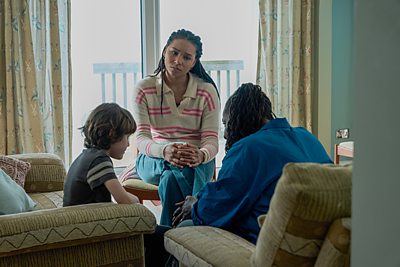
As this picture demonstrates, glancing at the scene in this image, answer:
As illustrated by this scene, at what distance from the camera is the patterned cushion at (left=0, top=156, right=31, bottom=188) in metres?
2.98

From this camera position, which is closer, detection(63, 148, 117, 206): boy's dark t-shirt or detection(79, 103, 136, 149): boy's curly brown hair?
detection(63, 148, 117, 206): boy's dark t-shirt

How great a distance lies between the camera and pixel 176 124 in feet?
11.2

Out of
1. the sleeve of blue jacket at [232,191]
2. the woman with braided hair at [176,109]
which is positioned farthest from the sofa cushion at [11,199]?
the sleeve of blue jacket at [232,191]

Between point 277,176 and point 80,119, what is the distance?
2.92m

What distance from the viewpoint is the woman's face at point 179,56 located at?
338cm

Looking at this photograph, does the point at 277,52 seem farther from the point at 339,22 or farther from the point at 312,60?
the point at 339,22

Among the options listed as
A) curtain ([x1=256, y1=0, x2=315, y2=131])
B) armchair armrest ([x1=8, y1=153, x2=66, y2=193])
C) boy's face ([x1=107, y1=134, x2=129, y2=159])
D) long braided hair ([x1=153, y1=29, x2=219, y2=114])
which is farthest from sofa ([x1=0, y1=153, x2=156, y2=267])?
curtain ([x1=256, y1=0, x2=315, y2=131])

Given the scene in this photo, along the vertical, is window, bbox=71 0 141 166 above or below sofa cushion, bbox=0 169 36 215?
above

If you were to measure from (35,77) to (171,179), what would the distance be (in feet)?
4.77

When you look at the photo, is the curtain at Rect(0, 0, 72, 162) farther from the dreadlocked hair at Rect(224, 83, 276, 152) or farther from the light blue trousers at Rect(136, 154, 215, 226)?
the dreadlocked hair at Rect(224, 83, 276, 152)

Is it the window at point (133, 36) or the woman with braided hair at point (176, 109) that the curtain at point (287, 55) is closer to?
the window at point (133, 36)

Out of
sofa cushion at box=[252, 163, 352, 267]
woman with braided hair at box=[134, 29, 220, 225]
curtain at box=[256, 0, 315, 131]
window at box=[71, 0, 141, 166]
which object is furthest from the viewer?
curtain at box=[256, 0, 315, 131]

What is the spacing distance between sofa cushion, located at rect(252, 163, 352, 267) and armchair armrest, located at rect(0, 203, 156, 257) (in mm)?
817

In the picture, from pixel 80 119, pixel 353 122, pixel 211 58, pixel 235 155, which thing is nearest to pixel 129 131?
pixel 235 155
